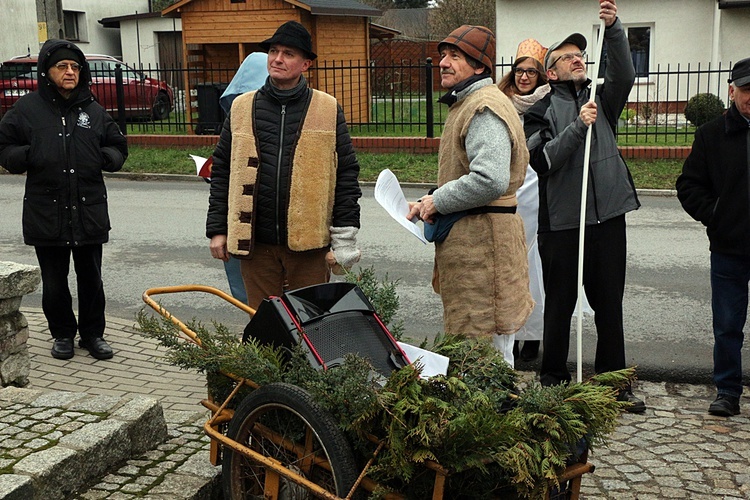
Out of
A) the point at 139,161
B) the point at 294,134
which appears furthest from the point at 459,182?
the point at 139,161

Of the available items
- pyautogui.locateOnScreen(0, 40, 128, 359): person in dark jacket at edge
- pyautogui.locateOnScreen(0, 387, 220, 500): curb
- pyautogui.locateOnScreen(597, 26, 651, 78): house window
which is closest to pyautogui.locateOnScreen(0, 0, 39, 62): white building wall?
pyautogui.locateOnScreen(597, 26, 651, 78): house window

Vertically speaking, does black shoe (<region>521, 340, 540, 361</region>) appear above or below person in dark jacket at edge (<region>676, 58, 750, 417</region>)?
below

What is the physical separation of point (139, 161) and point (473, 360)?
13425 mm

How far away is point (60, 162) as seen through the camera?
5.87m

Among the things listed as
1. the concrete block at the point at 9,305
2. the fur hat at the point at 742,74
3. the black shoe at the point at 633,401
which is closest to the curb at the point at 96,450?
the concrete block at the point at 9,305

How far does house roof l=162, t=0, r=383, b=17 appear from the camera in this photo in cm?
1959

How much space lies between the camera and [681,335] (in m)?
6.77

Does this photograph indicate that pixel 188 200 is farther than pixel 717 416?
Yes

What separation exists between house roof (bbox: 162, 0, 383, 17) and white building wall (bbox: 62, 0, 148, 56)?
62.8 ft

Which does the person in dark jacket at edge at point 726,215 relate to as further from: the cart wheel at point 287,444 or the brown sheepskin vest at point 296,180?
the cart wheel at point 287,444

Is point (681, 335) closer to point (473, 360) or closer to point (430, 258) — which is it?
point (430, 258)

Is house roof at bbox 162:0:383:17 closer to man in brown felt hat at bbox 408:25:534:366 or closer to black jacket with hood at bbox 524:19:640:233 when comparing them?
black jacket with hood at bbox 524:19:640:233

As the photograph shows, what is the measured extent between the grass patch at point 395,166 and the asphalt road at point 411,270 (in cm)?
116

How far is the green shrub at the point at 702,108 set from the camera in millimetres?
17938
